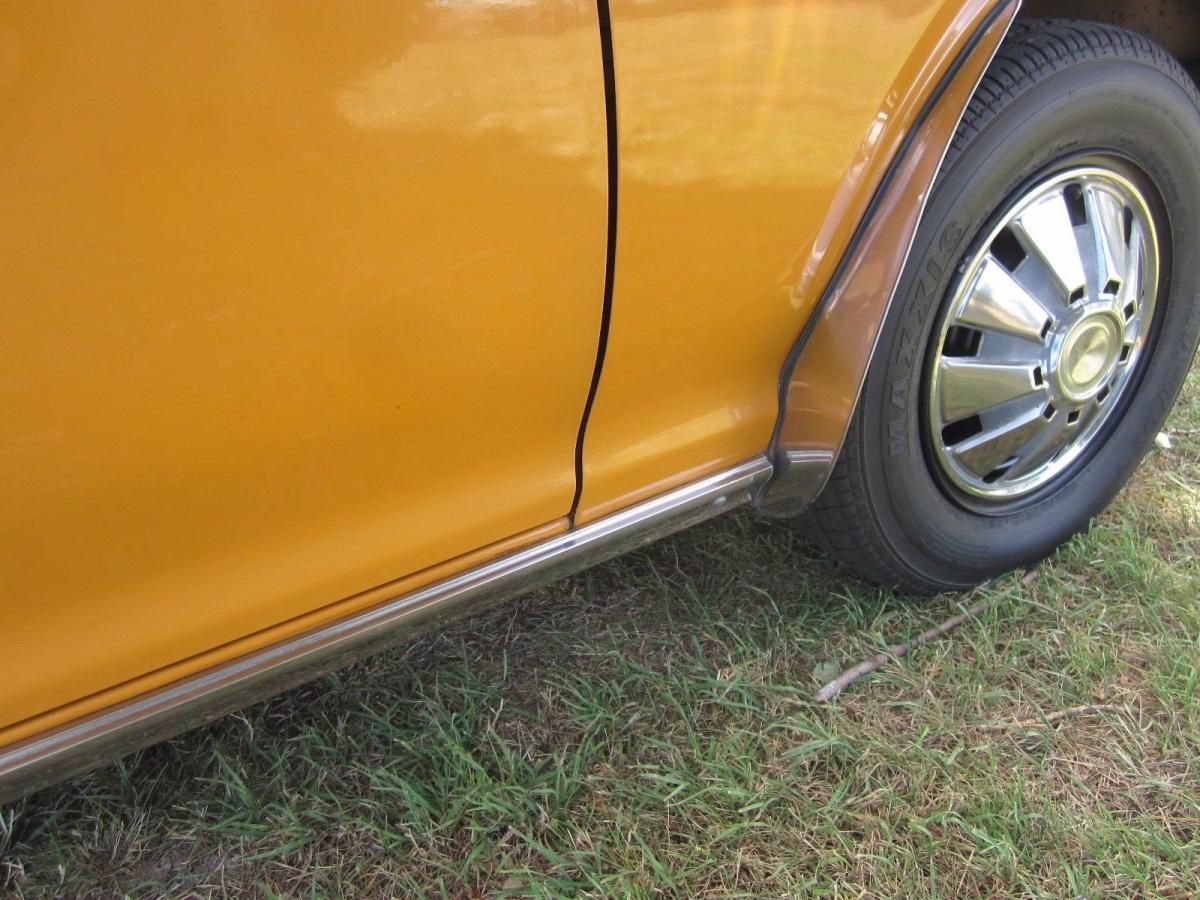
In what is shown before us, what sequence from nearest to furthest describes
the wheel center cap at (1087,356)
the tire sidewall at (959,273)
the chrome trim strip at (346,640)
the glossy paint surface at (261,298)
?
the glossy paint surface at (261,298) < the chrome trim strip at (346,640) < the tire sidewall at (959,273) < the wheel center cap at (1087,356)

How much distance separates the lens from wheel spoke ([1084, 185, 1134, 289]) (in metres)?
1.71

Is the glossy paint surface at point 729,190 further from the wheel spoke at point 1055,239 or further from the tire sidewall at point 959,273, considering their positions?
the wheel spoke at point 1055,239

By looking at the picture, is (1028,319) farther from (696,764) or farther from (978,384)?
(696,764)

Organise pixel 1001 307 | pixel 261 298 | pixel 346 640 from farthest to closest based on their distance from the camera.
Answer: pixel 1001 307
pixel 346 640
pixel 261 298

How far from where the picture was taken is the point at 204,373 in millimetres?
979

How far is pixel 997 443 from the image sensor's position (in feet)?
5.84

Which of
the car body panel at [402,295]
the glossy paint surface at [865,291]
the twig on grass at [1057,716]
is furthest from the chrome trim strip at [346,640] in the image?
the twig on grass at [1057,716]

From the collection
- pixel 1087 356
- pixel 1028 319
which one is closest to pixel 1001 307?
pixel 1028 319

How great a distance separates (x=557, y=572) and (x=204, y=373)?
22.8 inches

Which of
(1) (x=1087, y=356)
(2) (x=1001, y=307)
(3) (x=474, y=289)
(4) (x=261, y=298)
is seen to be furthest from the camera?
(1) (x=1087, y=356)

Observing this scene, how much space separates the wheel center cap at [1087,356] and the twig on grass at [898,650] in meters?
0.42

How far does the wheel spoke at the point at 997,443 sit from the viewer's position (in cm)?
176

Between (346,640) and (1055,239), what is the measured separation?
53.4 inches

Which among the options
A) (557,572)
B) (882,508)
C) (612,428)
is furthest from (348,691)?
(882,508)
